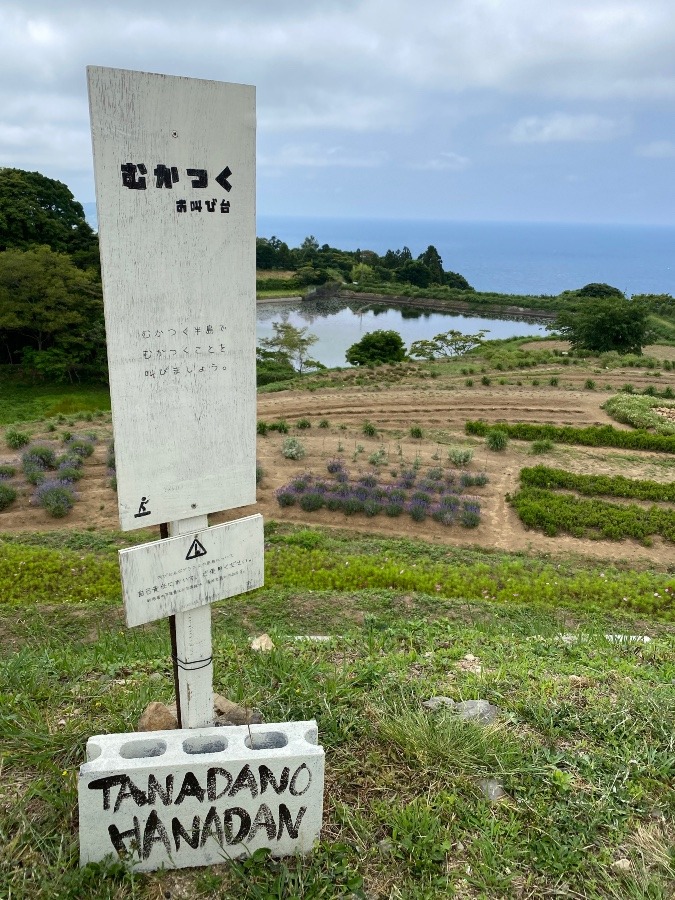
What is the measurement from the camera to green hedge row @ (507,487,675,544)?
38.7 ft

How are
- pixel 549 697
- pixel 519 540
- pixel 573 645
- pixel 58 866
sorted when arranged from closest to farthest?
pixel 58 866 < pixel 549 697 < pixel 573 645 < pixel 519 540

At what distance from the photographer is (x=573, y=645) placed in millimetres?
5211

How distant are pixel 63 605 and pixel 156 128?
21.6 ft

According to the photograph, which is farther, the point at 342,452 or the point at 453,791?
the point at 342,452

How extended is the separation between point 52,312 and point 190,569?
2607cm

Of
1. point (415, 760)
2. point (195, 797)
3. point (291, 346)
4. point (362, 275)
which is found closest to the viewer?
point (195, 797)

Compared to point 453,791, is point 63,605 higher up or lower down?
lower down

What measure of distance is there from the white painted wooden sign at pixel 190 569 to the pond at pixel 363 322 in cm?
3893

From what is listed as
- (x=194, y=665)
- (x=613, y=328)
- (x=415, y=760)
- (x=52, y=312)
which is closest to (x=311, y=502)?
(x=415, y=760)

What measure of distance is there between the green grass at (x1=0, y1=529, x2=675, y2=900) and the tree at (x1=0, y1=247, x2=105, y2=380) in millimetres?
23203

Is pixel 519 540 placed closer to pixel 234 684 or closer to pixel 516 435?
pixel 516 435

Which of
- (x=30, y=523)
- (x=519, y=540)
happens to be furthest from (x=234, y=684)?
(x=30, y=523)

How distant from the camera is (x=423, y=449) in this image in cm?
1638

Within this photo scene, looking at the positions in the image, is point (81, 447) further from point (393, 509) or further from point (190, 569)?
point (190, 569)
